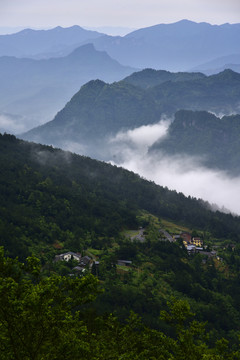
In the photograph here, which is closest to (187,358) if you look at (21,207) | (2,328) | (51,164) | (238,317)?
(2,328)

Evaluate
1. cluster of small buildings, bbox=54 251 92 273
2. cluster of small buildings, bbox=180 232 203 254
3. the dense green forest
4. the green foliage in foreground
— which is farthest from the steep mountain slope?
the green foliage in foreground

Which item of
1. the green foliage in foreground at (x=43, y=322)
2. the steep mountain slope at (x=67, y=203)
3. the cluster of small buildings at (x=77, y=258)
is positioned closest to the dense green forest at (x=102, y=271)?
the green foliage in foreground at (x=43, y=322)

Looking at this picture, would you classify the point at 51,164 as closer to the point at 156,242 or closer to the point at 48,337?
the point at 156,242

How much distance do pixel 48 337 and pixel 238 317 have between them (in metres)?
80.6

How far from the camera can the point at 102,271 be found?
91.6m

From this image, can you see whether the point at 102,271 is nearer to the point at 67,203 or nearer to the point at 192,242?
the point at 67,203

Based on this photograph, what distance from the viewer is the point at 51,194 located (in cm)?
13012

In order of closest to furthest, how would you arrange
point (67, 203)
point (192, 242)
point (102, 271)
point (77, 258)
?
point (102, 271) < point (77, 258) < point (67, 203) < point (192, 242)

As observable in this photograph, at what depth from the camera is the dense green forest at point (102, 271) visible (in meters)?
23.2

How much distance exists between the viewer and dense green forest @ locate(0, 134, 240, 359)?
23.2 meters

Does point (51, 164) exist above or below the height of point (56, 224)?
above

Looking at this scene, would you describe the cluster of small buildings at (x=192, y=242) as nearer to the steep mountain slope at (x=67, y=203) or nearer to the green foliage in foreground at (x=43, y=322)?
the steep mountain slope at (x=67, y=203)

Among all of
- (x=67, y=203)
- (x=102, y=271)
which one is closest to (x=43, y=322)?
(x=102, y=271)

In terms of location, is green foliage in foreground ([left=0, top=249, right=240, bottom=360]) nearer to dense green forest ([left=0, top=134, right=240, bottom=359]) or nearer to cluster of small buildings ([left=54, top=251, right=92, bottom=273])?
dense green forest ([left=0, top=134, right=240, bottom=359])
